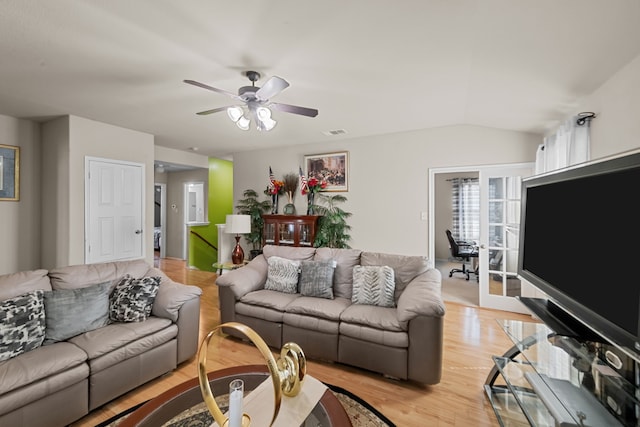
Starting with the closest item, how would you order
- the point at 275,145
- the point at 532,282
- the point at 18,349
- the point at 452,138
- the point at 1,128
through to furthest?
the point at 18,349, the point at 532,282, the point at 1,128, the point at 452,138, the point at 275,145

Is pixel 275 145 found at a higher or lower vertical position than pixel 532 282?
higher

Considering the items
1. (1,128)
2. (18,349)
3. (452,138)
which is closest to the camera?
(18,349)

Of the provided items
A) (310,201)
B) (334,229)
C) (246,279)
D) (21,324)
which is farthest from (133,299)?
(310,201)

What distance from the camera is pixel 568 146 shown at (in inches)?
101

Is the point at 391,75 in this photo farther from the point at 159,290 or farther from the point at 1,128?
the point at 1,128

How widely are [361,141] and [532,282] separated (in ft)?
11.1

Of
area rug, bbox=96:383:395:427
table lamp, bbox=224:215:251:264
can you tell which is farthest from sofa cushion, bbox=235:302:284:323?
table lamp, bbox=224:215:251:264

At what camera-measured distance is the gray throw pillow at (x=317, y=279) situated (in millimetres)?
2799

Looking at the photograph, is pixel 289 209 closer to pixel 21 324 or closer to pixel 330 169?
pixel 330 169

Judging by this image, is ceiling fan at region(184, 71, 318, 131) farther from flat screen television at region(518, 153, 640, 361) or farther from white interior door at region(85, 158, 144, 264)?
white interior door at region(85, 158, 144, 264)

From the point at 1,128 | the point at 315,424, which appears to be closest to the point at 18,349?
the point at 315,424

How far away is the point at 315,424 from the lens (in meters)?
1.24

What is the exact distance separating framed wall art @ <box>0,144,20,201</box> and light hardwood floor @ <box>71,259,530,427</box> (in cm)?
320

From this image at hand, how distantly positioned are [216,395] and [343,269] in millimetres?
1704
